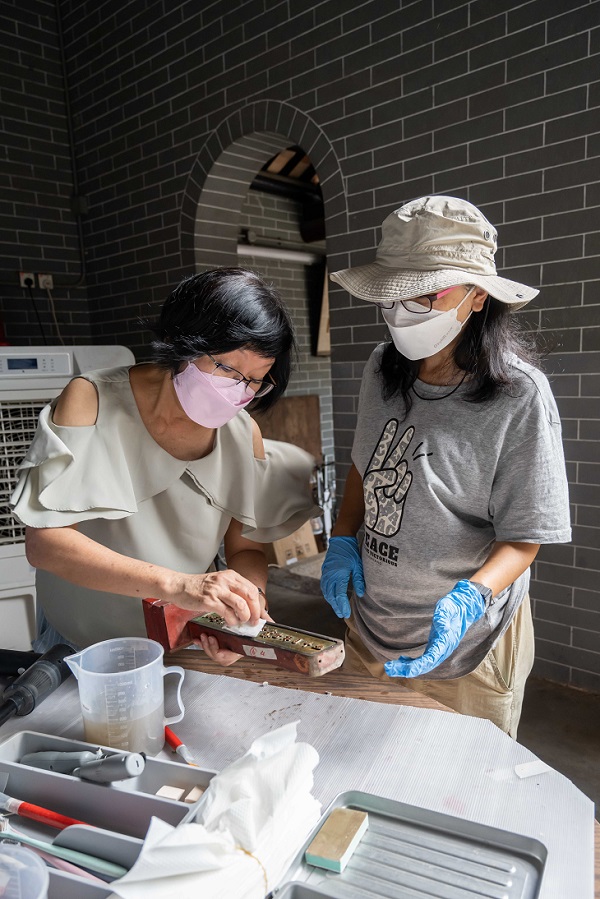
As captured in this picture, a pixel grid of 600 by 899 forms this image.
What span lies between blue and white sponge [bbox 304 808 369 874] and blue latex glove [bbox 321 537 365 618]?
0.65 metres

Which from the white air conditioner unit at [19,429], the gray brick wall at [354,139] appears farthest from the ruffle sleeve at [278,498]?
the gray brick wall at [354,139]

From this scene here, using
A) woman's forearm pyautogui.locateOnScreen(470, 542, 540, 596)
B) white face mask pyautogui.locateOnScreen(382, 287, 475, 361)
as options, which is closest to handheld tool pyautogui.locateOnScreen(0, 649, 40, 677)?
woman's forearm pyautogui.locateOnScreen(470, 542, 540, 596)

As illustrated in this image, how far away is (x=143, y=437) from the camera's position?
1.32 meters

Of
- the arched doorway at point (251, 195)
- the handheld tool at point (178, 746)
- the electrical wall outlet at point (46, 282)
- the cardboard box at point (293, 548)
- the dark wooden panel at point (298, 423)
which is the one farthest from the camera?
the dark wooden panel at point (298, 423)

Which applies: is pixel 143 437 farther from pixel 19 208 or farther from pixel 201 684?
pixel 19 208

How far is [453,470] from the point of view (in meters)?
1.25

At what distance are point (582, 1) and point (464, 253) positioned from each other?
1.59 meters

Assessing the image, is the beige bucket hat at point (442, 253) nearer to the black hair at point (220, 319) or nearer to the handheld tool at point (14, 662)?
the black hair at point (220, 319)

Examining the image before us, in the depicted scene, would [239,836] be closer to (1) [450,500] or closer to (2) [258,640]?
(2) [258,640]

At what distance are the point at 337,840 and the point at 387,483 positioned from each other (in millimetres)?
752

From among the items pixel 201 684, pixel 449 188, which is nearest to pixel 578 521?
pixel 449 188

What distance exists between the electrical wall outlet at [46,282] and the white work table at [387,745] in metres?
3.66

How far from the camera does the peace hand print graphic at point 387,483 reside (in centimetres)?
132

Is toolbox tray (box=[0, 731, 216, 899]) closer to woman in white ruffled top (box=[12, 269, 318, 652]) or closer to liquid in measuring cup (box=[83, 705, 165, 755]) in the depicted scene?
liquid in measuring cup (box=[83, 705, 165, 755])
